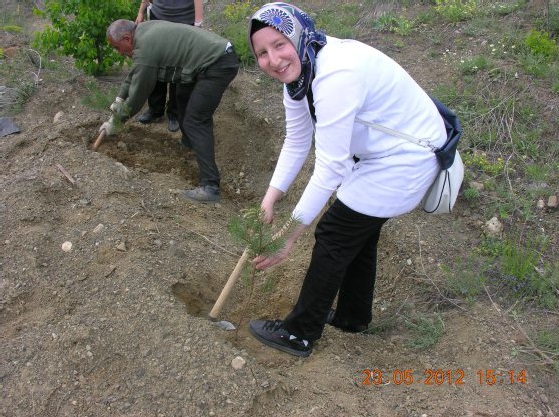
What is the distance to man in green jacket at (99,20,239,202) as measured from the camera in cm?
402

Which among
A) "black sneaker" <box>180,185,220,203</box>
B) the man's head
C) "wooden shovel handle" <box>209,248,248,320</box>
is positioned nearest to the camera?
"wooden shovel handle" <box>209,248,248,320</box>

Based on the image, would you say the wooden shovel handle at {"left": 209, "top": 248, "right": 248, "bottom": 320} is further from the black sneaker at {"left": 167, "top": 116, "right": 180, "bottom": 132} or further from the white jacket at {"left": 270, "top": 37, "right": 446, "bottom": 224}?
the black sneaker at {"left": 167, "top": 116, "right": 180, "bottom": 132}

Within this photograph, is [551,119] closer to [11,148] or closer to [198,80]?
[198,80]

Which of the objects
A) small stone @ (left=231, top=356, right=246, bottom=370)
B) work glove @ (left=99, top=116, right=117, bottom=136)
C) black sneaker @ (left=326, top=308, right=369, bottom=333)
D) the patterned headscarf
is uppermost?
the patterned headscarf

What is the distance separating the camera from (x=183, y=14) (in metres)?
4.95

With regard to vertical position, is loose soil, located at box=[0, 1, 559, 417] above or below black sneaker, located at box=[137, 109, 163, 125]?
above

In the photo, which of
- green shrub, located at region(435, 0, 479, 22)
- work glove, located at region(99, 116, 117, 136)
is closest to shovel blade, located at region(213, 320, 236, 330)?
work glove, located at region(99, 116, 117, 136)

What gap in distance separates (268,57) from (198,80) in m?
2.29

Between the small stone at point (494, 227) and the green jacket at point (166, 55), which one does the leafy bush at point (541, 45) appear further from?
the green jacket at point (166, 55)

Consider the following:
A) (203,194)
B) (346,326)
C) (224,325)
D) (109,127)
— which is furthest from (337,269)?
(109,127)

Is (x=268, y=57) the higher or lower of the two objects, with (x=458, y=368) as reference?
higher

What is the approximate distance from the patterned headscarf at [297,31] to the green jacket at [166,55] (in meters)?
2.16

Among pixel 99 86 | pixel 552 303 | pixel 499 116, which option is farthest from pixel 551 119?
pixel 99 86

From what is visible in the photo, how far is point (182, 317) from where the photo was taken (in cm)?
288
